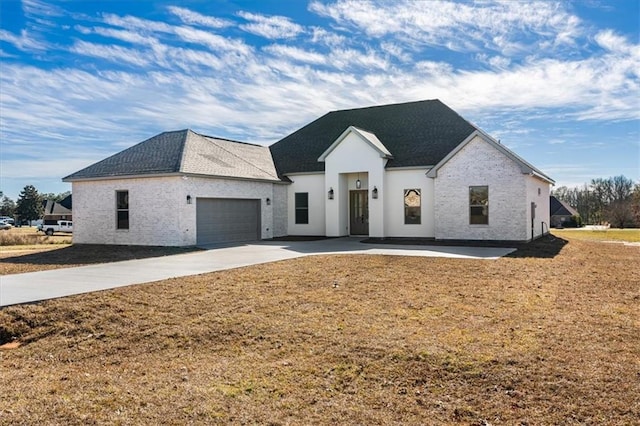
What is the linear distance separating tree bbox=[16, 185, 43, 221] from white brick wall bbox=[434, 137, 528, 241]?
76.1 m

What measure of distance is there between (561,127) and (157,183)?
25.2 m

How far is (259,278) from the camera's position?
10.8 meters

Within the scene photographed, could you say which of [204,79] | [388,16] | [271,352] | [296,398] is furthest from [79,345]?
[204,79]

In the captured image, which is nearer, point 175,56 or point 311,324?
point 311,324

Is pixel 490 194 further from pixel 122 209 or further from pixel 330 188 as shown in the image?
pixel 122 209

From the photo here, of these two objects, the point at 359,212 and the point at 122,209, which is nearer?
the point at 122,209

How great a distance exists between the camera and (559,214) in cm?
5650

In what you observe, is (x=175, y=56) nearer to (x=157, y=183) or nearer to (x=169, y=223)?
(x=157, y=183)

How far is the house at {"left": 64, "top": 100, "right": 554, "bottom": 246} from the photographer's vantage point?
19094 mm

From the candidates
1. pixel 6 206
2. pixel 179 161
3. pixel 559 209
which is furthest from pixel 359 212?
pixel 6 206

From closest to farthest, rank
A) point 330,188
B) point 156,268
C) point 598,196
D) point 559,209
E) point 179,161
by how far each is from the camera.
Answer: point 156,268, point 179,161, point 330,188, point 559,209, point 598,196

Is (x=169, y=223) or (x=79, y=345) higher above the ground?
(x=169, y=223)

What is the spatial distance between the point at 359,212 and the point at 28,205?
235ft

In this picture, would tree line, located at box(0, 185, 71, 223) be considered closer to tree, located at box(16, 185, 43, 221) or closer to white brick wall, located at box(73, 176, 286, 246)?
tree, located at box(16, 185, 43, 221)
